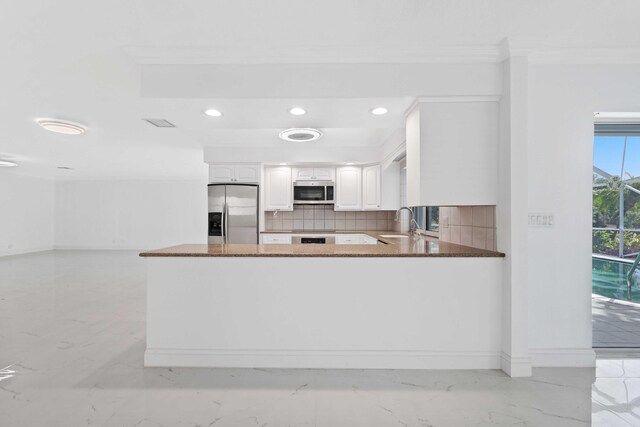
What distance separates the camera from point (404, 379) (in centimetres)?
206

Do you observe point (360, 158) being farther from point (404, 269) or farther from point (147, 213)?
point (147, 213)

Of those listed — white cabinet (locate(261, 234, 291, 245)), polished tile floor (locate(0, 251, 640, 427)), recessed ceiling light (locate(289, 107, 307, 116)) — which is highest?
recessed ceiling light (locate(289, 107, 307, 116))

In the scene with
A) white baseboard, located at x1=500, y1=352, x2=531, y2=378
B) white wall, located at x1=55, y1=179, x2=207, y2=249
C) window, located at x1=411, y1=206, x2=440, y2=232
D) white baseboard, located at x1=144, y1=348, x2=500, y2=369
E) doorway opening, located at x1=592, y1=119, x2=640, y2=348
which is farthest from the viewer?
white wall, located at x1=55, y1=179, x2=207, y2=249

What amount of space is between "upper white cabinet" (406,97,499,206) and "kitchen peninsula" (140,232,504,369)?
1.53 feet

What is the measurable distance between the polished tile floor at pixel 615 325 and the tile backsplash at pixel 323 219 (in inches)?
122

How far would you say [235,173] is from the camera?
16.2ft

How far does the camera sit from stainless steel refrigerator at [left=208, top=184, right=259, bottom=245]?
15.5 feet

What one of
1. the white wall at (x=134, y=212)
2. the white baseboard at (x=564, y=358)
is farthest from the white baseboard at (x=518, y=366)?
the white wall at (x=134, y=212)

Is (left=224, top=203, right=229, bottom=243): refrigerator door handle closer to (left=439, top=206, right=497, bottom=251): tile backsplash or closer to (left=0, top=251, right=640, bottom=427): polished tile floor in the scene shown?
(left=0, top=251, right=640, bottom=427): polished tile floor

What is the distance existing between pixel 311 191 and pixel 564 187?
3.61 metres

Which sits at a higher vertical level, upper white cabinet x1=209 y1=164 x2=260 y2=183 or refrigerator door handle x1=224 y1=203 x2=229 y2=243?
upper white cabinet x1=209 y1=164 x2=260 y2=183

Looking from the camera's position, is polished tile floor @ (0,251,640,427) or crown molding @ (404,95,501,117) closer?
polished tile floor @ (0,251,640,427)

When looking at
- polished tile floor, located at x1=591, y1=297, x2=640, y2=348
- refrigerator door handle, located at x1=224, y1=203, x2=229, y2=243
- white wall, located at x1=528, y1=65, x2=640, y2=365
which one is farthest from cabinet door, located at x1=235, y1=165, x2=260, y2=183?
polished tile floor, located at x1=591, y1=297, x2=640, y2=348

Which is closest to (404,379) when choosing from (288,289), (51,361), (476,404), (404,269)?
(476,404)
